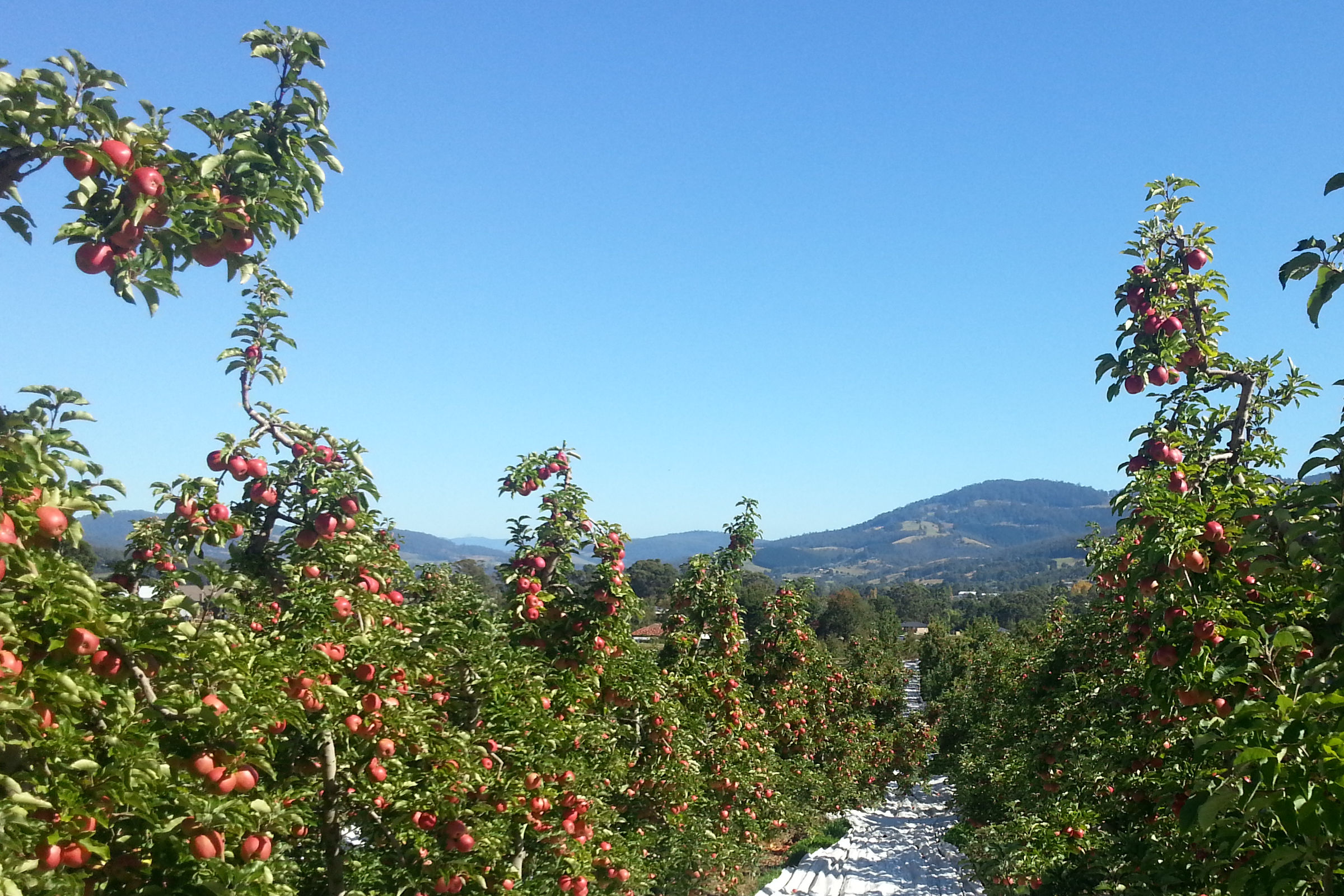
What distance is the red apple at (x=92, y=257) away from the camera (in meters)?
2.51

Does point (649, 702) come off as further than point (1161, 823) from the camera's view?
Yes

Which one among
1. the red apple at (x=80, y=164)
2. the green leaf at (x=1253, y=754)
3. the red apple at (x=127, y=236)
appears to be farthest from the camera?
the red apple at (x=127, y=236)

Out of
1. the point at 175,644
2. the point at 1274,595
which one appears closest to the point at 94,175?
the point at 175,644

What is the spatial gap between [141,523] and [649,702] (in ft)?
16.7

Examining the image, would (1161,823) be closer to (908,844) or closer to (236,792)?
(236,792)

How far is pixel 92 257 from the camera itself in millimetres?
2506

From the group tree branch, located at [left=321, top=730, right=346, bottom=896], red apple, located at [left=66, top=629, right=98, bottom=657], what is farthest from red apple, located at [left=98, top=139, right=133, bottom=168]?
tree branch, located at [left=321, top=730, right=346, bottom=896]

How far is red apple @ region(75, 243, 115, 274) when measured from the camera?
2.51 metres

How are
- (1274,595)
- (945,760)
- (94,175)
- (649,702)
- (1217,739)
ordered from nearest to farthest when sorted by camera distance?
(94,175) → (1217,739) → (1274,595) → (649,702) → (945,760)

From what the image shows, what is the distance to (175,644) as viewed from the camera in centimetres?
297

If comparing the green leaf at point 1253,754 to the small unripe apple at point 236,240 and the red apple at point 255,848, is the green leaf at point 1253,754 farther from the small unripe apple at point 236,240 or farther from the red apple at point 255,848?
the red apple at point 255,848

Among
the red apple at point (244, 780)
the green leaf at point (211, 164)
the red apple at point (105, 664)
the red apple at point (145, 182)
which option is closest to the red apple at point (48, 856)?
the red apple at point (105, 664)

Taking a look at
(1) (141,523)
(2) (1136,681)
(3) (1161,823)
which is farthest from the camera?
(2) (1136,681)

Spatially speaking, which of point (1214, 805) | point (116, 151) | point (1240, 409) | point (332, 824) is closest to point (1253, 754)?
point (1214, 805)
